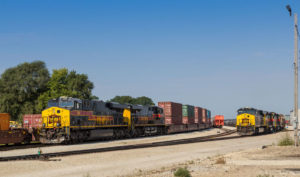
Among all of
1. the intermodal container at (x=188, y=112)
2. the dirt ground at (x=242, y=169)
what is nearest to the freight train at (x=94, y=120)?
the intermodal container at (x=188, y=112)

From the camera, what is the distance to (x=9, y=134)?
28.0m

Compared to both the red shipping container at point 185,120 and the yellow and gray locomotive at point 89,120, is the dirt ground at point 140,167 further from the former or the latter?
the red shipping container at point 185,120

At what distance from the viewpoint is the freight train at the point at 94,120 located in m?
29.9

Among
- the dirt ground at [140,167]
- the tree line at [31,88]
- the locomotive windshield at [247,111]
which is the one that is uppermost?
the tree line at [31,88]

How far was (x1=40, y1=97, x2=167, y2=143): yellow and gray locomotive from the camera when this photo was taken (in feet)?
98.1

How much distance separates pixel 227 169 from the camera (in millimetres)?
15039

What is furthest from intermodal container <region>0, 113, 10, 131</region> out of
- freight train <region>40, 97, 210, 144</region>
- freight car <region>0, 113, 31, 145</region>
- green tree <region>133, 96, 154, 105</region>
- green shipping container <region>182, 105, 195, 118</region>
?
green tree <region>133, 96, 154, 105</region>

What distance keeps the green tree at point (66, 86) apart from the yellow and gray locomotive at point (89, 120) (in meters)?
32.9

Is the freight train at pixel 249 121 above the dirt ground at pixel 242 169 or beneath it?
above

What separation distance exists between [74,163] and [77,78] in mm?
63654

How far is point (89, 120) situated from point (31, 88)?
147 ft

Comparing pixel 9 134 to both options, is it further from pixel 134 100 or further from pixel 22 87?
pixel 134 100

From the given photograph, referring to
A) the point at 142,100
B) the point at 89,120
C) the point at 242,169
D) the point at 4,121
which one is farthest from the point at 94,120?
the point at 142,100

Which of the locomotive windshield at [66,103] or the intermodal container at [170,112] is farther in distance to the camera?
the intermodal container at [170,112]
